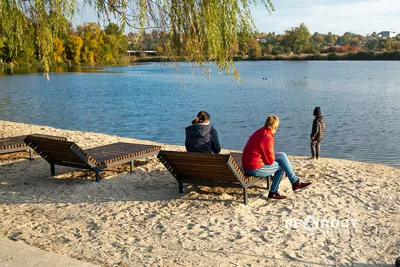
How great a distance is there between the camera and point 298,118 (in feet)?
73.8

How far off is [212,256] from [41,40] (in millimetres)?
5316

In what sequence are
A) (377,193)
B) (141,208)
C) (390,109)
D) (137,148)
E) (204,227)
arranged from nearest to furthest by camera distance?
(204,227) < (141,208) < (377,193) < (137,148) < (390,109)

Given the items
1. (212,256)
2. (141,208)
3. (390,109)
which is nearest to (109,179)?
(141,208)

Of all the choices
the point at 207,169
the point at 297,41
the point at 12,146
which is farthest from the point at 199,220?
the point at 297,41

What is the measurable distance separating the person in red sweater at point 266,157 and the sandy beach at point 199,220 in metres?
0.40

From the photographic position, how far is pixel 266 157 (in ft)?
21.1

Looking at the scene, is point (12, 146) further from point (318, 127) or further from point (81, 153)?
point (318, 127)

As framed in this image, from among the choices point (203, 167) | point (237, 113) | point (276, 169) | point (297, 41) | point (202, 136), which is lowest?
point (237, 113)

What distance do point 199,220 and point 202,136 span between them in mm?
1496

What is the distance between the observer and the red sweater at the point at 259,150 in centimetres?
637

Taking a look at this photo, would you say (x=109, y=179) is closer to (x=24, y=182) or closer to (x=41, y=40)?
(x=24, y=182)

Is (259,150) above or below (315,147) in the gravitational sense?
above

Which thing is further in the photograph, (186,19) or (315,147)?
(315,147)

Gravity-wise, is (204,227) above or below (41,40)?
below
